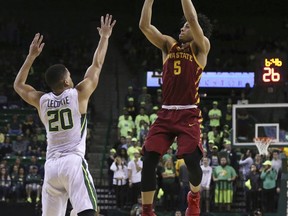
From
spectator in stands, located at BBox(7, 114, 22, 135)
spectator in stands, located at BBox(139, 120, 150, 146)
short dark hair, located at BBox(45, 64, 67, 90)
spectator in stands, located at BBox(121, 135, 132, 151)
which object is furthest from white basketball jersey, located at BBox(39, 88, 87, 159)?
spectator in stands, located at BBox(7, 114, 22, 135)

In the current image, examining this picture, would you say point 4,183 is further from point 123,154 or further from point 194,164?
point 194,164

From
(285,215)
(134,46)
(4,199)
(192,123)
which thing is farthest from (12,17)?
(192,123)

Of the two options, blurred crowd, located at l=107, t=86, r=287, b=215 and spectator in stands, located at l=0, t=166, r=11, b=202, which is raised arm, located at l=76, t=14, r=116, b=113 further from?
spectator in stands, located at l=0, t=166, r=11, b=202

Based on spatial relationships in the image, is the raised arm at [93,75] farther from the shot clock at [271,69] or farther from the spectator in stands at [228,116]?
the spectator in stands at [228,116]

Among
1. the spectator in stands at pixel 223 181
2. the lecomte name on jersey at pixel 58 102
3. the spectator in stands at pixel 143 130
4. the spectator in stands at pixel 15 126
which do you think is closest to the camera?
the lecomte name on jersey at pixel 58 102

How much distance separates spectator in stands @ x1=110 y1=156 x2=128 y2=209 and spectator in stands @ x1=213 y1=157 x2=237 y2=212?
283cm

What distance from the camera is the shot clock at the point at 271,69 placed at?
2284cm

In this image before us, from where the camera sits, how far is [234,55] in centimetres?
3844

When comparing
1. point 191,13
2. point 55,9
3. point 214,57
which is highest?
point 55,9

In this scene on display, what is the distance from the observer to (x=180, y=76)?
10102mm

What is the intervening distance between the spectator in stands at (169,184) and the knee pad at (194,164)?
13.2 meters

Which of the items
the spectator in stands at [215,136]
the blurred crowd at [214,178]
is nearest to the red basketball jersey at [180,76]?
the blurred crowd at [214,178]

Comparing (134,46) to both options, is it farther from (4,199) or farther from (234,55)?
(4,199)

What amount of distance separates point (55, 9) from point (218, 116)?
1562 cm
